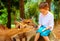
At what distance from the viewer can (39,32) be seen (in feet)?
13.7

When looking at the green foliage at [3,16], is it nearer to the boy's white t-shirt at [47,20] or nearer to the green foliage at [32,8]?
the green foliage at [32,8]

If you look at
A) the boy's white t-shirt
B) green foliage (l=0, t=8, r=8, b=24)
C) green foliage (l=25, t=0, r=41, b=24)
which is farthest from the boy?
green foliage (l=25, t=0, r=41, b=24)

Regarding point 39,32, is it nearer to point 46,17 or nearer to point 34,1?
point 46,17

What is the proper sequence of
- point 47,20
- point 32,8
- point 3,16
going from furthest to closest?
point 32,8, point 3,16, point 47,20

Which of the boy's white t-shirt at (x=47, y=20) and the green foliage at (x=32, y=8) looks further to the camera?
the green foliage at (x=32, y=8)

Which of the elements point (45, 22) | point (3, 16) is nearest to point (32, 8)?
point (3, 16)

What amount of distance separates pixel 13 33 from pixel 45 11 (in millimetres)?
983

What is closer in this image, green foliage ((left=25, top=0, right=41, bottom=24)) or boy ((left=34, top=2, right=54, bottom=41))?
boy ((left=34, top=2, right=54, bottom=41))

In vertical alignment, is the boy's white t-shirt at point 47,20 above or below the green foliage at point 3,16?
above

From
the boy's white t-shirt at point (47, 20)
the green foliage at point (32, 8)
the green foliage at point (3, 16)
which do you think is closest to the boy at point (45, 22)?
the boy's white t-shirt at point (47, 20)

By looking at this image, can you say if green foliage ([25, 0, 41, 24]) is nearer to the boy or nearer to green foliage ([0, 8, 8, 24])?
green foliage ([0, 8, 8, 24])

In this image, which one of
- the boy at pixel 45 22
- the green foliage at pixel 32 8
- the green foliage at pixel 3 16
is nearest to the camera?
the boy at pixel 45 22

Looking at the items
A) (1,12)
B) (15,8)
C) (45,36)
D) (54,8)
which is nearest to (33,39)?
(45,36)

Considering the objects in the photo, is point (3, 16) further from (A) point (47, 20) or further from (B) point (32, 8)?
(A) point (47, 20)
